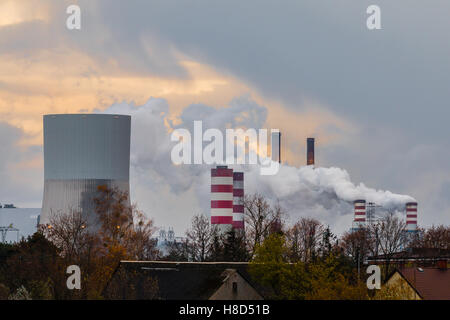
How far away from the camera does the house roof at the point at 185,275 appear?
104ft

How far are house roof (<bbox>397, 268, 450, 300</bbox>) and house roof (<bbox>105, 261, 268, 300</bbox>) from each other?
5591 millimetres

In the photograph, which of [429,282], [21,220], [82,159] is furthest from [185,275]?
[21,220]

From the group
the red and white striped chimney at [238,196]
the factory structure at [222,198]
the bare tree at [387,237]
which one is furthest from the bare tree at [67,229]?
Result: the red and white striped chimney at [238,196]

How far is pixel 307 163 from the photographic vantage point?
9425 centimetres

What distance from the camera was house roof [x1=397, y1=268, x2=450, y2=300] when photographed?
29328 millimetres

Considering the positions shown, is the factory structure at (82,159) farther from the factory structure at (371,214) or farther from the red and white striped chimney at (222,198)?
the factory structure at (371,214)

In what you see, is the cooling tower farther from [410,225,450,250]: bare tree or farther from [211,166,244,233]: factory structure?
[410,225,450,250]: bare tree

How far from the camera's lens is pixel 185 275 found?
32688 millimetres

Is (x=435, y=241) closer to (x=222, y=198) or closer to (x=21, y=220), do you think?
(x=222, y=198)

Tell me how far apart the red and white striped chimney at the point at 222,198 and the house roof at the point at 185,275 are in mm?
37086

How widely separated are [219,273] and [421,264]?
57.1 ft

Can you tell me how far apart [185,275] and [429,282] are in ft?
28.0
